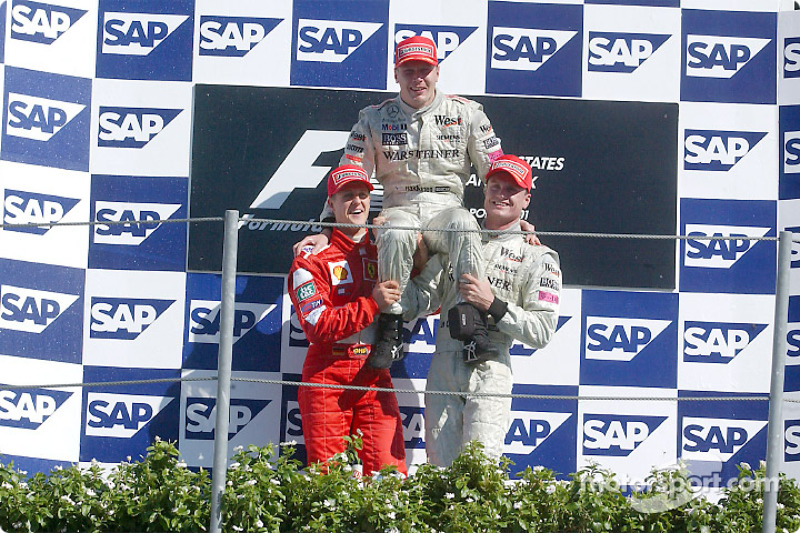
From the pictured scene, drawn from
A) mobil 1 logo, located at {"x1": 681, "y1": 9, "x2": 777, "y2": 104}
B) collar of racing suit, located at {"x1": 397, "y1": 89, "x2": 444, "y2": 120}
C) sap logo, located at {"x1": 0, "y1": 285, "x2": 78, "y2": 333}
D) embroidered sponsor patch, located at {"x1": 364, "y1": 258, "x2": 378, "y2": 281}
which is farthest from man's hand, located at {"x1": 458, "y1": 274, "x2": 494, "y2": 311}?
sap logo, located at {"x1": 0, "y1": 285, "x2": 78, "y2": 333}

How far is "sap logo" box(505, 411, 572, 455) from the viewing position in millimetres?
5617

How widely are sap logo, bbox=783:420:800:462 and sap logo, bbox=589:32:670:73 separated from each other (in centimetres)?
191

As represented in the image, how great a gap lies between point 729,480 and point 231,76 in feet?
10.1

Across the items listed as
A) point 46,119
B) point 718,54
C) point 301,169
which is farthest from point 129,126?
point 718,54

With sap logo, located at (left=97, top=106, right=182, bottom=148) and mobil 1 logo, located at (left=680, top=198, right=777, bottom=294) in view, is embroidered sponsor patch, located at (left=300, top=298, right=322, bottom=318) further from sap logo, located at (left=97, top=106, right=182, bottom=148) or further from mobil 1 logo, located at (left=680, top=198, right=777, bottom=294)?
mobil 1 logo, located at (left=680, top=198, right=777, bottom=294)

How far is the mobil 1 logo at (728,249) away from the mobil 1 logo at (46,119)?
2.99 metres

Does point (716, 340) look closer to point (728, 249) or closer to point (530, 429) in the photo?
point (728, 249)

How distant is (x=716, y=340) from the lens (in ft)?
18.8

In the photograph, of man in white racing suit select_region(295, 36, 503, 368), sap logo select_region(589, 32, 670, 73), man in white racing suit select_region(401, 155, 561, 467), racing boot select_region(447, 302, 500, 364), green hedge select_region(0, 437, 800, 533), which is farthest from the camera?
sap logo select_region(589, 32, 670, 73)

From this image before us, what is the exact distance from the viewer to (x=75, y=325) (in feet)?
18.6

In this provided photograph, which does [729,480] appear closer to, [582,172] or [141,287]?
[582,172]

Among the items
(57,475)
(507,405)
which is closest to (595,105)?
(507,405)

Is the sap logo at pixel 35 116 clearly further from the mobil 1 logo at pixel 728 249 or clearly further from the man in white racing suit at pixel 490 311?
the mobil 1 logo at pixel 728 249

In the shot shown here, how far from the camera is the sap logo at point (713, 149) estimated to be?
19.2ft
